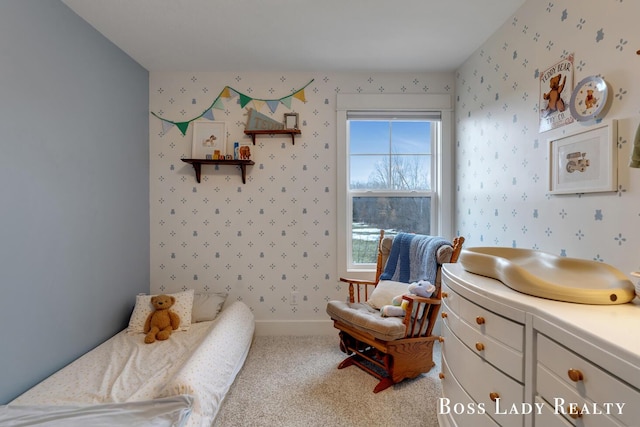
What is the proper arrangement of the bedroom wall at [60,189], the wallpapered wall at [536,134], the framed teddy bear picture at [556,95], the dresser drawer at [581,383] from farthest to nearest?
the bedroom wall at [60,189]
the framed teddy bear picture at [556,95]
the wallpapered wall at [536,134]
the dresser drawer at [581,383]

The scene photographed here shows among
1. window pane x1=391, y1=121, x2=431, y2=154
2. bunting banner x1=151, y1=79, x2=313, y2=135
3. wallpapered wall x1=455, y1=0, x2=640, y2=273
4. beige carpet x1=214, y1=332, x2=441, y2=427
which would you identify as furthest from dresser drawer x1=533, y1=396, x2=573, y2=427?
bunting banner x1=151, y1=79, x2=313, y2=135

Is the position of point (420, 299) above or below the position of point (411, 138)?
below

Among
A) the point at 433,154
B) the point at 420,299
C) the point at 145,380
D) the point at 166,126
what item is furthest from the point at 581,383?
the point at 166,126

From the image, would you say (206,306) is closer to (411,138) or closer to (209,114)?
(209,114)

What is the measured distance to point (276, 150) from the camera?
2.70 meters

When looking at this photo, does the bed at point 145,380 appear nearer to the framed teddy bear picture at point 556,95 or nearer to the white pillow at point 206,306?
the white pillow at point 206,306

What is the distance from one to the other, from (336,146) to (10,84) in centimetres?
213

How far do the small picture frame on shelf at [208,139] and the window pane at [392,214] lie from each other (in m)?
1.36

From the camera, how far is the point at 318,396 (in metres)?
1.88

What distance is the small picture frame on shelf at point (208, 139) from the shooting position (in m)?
2.67

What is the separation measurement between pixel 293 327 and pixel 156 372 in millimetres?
1223

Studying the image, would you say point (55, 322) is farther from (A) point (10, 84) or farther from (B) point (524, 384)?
(B) point (524, 384)

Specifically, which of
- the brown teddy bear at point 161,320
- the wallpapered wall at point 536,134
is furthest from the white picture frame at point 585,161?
the brown teddy bear at point 161,320

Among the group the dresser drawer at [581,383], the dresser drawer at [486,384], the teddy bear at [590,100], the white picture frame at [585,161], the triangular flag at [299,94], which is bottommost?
the dresser drawer at [486,384]
